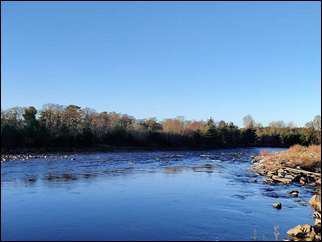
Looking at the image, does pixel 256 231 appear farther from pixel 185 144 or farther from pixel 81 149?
pixel 185 144

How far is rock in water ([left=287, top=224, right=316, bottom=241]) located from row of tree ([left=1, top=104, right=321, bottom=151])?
129 ft

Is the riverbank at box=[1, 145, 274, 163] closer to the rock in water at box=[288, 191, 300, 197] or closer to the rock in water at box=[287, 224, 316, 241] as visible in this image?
the rock in water at box=[288, 191, 300, 197]

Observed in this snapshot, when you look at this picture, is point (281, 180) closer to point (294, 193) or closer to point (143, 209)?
point (294, 193)

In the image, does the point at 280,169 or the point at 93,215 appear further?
the point at 280,169

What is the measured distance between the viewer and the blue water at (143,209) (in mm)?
12617

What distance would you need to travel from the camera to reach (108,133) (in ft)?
226

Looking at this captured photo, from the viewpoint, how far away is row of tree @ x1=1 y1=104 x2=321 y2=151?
54.9 meters

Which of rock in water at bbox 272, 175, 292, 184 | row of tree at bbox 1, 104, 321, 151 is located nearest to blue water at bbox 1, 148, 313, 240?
rock in water at bbox 272, 175, 292, 184

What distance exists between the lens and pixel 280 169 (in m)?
31.5

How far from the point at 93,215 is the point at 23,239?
367cm

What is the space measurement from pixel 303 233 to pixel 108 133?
58845mm

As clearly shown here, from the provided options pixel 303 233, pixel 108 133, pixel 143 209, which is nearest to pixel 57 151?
pixel 108 133

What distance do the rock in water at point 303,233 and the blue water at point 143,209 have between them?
1.40 feet

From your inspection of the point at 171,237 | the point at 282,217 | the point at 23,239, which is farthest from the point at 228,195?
the point at 23,239
